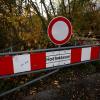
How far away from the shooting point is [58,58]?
4.05 m

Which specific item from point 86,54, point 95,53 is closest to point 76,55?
point 86,54

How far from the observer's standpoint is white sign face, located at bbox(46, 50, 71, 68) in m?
3.95

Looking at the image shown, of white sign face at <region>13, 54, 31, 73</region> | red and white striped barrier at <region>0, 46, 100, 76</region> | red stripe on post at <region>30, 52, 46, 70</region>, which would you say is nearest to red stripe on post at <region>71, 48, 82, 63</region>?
red and white striped barrier at <region>0, 46, 100, 76</region>

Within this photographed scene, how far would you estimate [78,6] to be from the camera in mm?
8633

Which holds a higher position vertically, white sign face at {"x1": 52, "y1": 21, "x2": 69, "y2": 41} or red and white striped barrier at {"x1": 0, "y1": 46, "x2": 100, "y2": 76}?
white sign face at {"x1": 52, "y1": 21, "x2": 69, "y2": 41}

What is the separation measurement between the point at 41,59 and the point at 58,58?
356 millimetres

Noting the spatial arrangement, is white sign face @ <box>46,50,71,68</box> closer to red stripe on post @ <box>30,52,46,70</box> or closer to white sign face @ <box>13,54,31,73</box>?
red stripe on post @ <box>30,52,46,70</box>

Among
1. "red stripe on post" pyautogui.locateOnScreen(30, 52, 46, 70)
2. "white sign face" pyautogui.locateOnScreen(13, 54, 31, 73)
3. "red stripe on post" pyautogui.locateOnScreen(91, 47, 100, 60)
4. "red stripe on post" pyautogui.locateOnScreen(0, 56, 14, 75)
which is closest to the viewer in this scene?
"red stripe on post" pyautogui.locateOnScreen(0, 56, 14, 75)

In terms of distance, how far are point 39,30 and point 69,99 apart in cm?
341

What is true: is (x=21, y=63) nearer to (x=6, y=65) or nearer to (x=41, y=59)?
(x=6, y=65)

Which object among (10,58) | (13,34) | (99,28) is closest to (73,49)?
(10,58)

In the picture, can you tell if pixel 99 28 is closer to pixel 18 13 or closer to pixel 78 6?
pixel 78 6

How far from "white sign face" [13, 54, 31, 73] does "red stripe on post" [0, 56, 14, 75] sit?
71 mm

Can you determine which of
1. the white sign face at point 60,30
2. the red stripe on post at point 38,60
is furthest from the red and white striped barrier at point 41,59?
the white sign face at point 60,30
